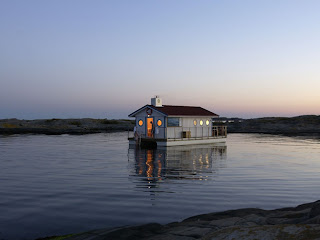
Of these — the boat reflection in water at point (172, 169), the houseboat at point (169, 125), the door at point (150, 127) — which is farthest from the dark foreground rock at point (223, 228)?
the door at point (150, 127)

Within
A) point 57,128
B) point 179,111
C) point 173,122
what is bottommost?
point 57,128

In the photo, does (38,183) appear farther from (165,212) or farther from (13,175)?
(165,212)

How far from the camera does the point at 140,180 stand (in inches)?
704

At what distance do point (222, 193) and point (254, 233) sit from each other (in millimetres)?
9287

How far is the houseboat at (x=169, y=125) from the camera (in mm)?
37250

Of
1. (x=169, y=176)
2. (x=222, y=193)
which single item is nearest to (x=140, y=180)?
(x=169, y=176)

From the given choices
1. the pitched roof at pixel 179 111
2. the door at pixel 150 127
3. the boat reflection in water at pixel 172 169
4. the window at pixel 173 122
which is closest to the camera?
the boat reflection in water at pixel 172 169

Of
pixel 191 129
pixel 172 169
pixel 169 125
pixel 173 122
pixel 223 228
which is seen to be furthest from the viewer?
pixel 191 129

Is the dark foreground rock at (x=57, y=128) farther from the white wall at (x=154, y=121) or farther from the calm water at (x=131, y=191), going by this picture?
the calm water at (x=131, y=191)

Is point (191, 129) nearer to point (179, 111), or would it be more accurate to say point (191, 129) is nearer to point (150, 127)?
point (179, 111)

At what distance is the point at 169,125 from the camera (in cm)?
3753

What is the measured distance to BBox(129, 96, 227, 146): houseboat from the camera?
37.2 m

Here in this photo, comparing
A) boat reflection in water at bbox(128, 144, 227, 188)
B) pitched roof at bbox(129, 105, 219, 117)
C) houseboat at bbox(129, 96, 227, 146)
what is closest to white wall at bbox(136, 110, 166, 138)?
houseboat at bbox(129, 96, 227, 146)

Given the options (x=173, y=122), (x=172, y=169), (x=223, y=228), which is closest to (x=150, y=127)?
(x=173, y=122)
